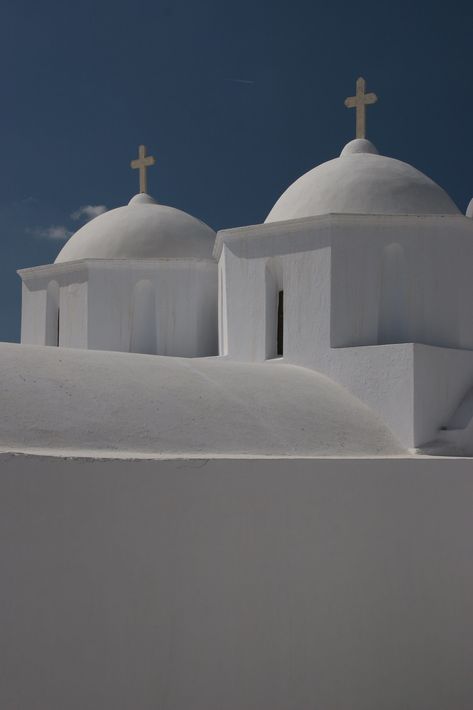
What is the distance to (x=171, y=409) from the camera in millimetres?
6676

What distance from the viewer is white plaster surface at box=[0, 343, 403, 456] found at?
5.72 metres

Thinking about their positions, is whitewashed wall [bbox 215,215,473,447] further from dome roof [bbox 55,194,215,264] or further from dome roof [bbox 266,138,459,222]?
dome roof [bbox 55,194,215,264]

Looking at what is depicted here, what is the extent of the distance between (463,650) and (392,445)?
1960 millimetres

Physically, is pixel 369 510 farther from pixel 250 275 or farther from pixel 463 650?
pixel 250 275

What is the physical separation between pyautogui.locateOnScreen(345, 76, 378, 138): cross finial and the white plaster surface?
4120mm

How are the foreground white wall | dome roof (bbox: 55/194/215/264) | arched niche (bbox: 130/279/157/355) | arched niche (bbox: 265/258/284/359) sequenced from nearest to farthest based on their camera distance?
the foreground white wall, arched niche (bbox: 265/258/284/359), arched niche (bbox: 130/279/157/355), dome roof (bbox: 55/194/215/264)

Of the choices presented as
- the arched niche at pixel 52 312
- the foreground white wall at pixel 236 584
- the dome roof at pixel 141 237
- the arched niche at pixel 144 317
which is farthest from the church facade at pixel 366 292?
the foreground white wall at pixel 236 584

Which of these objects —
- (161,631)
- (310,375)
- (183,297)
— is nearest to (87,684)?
(161,631)

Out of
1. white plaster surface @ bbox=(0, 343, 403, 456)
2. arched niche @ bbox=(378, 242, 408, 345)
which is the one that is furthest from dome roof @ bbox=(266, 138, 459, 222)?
white plaster surface @ bbox=(0, 343, 403, 456)

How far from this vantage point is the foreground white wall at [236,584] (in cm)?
466

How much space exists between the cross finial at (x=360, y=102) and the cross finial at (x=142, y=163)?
3.56 metres

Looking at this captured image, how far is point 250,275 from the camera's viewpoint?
9.86m

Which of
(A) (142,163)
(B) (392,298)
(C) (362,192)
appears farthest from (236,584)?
(A) (142,163)

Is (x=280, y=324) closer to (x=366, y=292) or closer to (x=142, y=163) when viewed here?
(x=366, y=292)
